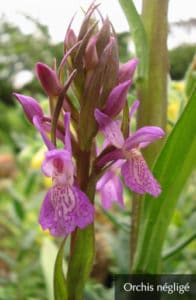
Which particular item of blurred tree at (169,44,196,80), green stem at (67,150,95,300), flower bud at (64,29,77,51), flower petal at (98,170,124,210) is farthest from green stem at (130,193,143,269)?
blurred tree at (169,44,196,80)

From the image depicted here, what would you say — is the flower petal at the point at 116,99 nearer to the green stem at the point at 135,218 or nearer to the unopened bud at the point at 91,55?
the unopened bud at the point at 91,55

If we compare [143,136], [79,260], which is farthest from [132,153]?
[79,260]

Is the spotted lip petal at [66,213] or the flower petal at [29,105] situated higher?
the flower petal at [29,105]

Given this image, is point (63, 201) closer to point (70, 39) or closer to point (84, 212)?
point (84, 212)

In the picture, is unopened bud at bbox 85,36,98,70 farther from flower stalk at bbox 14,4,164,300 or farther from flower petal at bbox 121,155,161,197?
flower petal at bbox 121,155,161,197

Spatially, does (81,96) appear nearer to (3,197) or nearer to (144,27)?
(144,27)

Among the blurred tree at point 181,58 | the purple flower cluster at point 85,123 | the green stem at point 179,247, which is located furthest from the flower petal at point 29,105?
the blurred tree at point 181,58
